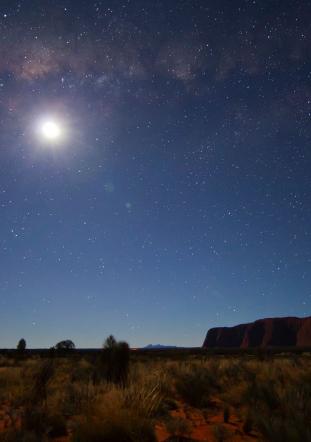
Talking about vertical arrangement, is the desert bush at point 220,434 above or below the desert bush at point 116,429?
below

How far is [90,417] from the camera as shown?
5.63m

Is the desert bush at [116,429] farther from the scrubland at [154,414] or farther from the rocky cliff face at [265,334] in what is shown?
the rocky cliff face at [265,334]

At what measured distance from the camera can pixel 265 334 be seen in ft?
518

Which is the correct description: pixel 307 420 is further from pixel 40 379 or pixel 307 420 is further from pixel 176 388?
pixel 40 379

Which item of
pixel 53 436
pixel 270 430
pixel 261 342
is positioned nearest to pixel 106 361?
pixel 53 436

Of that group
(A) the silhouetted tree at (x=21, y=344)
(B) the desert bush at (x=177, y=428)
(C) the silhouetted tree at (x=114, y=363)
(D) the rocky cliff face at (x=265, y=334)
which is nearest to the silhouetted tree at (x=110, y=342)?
(C) the silhouetted tree at (x=114, y=363)

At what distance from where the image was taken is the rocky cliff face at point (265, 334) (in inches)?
5758

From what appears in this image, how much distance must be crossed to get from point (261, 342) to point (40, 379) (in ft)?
528

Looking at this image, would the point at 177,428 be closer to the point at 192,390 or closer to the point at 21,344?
the point at 192,390

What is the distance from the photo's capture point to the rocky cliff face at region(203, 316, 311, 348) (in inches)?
5758

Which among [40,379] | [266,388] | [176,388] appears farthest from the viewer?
[176,388]

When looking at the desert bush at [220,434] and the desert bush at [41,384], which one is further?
the desert bush at [41,384]

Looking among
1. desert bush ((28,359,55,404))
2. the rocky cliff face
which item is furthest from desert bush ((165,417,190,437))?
the rocky cliff face

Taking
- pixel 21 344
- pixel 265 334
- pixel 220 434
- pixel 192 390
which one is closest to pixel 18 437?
pixel 220 434
